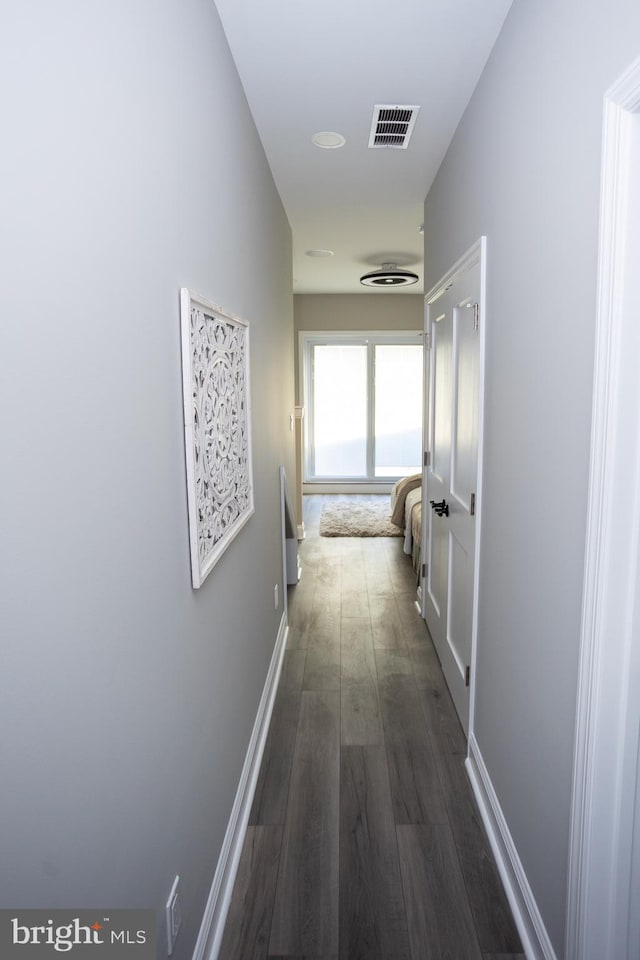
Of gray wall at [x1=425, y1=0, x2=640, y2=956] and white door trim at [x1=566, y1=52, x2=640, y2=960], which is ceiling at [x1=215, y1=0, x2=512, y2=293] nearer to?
gray wall at [x1=425, y1=0, x2=640, y2=956]

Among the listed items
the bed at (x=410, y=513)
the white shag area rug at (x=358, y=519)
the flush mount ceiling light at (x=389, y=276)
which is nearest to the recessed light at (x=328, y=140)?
the flush mount ceiling light at (x=389, y=276)

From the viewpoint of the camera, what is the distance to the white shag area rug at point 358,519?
20.5 ft

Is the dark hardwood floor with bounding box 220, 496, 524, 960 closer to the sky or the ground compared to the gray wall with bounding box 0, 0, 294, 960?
closer to the ground

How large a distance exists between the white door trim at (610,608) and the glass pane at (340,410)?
704 cm

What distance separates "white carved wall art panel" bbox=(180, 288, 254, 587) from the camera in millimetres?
1426

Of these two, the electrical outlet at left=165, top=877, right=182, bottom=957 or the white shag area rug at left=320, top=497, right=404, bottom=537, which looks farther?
the white shag area rug at left=320, top=497, right=404, bottom=537

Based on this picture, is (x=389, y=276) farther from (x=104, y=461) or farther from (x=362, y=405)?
(x=104, y=461)

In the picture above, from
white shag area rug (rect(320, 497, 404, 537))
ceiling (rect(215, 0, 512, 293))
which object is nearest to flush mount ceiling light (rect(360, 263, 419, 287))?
ceiling (rect(215, 0, 512, 293))

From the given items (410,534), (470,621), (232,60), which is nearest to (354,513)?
(410,534)

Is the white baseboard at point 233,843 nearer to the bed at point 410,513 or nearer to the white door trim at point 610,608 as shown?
the white door trim at point 610,608

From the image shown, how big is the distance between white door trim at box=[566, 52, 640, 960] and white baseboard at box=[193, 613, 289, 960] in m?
0.90

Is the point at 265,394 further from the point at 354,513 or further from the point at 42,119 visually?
the point at 354,513

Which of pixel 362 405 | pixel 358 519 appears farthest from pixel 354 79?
pixel 362 405

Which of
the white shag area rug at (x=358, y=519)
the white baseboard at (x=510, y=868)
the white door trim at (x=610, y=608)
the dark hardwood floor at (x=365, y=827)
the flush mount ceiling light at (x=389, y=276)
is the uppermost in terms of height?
the flush mount ceiling light at (x=389, y=276)
